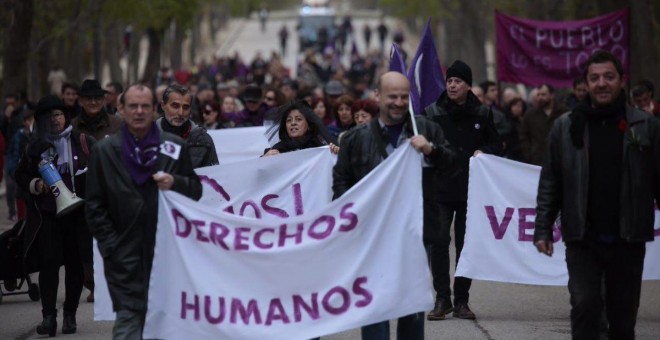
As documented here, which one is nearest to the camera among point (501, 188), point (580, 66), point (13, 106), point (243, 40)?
point (501, 188)

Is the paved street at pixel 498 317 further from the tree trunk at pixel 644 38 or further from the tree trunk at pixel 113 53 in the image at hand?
the tree trunk at pixel 113 53

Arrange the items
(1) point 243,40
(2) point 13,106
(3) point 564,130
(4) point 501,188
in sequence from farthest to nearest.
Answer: (1) point 243,40
(2) point 13,106
(4) point 501,188
(3) point 564,130

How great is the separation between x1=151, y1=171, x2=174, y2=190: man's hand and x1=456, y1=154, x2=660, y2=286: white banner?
13.2 ft

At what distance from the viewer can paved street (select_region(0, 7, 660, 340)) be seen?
Result: 1070 cm

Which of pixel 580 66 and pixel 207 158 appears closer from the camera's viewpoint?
pixel 207 158

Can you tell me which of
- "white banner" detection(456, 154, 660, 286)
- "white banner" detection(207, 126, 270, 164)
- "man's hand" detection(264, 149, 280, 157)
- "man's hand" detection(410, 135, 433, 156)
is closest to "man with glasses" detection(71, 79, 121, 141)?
"man's hand" detection(264, 149, 280, 157)

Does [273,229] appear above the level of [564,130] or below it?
below

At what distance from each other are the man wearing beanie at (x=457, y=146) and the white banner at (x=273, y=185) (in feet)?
2.86

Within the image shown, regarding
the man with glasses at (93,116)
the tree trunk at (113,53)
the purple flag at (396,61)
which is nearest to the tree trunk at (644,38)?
the man with glasses at (93,116)

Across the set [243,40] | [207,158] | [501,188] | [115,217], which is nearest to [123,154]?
[115,217]

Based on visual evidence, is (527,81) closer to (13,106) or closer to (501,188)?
(501,188)

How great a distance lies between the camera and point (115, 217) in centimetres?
793

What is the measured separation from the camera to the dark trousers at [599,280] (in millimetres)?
7746

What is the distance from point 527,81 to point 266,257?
33.2ft
